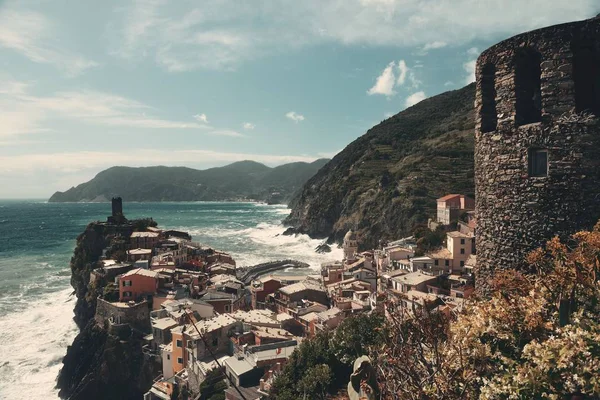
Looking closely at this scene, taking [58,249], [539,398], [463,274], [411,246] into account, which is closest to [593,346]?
[539,398]

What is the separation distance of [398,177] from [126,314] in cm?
6379

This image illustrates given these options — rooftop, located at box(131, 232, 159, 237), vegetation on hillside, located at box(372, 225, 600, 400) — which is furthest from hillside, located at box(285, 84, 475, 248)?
vegetation on hillside, located at box(372, 225, 600, 400)

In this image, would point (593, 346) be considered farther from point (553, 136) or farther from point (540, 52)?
point (540, 52)

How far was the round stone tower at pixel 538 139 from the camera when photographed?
5.66 metres

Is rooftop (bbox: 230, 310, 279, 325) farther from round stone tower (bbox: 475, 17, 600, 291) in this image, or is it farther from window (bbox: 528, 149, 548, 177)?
window (bbox: 528, 149, 548, 177)

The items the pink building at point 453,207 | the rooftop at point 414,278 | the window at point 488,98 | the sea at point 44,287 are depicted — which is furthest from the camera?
the pink building at point 453,207

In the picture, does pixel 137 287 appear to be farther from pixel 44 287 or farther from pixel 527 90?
pixel 527 90

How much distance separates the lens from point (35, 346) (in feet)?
116

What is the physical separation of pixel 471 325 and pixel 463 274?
1292 inches

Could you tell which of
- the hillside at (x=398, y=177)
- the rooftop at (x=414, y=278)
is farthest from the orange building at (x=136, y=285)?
the hillside at (x=398, y=177)

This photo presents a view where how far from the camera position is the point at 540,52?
593 cm

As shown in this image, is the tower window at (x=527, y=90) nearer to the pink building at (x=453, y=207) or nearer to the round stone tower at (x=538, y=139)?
the round stone tower at (x=538, y=139)

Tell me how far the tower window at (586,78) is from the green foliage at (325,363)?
12871mm

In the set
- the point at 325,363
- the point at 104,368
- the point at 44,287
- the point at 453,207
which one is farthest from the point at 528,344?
the point at 44,287
